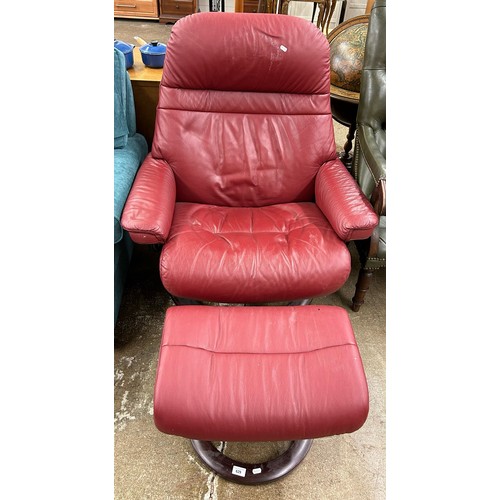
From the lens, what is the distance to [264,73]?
159 cm

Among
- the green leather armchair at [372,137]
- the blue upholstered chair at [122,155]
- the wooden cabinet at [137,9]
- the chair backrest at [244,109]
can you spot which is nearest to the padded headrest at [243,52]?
the chair backrest at [244,109]

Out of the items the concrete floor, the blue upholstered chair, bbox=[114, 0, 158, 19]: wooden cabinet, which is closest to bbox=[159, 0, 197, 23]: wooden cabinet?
Result: bbox=[114, 0, 158, 19]: wooden cabinet

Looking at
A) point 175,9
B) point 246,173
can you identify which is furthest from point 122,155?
point 175,9

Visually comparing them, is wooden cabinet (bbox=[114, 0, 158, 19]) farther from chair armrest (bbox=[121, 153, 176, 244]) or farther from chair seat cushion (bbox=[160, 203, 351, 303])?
chair seat cushion (bbox=[160, 203, 351, 303])

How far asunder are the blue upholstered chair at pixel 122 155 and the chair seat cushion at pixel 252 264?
23cm

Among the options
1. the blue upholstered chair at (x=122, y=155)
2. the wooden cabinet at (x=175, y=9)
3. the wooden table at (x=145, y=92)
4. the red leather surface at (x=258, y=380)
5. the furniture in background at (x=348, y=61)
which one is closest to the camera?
the red leather surface at (x=258, y=380)

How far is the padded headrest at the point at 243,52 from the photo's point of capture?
4.97ft

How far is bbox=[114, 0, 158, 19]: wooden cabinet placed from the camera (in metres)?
4.70

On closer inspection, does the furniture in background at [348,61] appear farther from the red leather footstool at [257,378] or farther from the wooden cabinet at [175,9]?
the wooden cabinet at [175,9]

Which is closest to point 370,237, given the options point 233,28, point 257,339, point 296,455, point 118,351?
point 257,339

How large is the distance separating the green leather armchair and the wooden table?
0.94 metres

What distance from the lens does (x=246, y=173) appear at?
1717mm

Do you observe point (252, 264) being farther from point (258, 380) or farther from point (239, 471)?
point (239, 471)
